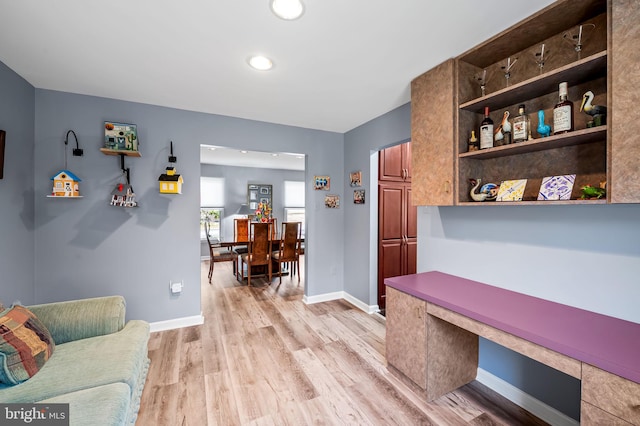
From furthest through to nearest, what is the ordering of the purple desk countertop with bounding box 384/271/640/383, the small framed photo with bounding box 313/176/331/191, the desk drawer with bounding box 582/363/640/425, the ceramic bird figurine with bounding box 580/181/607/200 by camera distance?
the small framed photo with bounding box 313/176/331/191 → the ceramic bird figurine with bounding box 580/181/607/200 → the purple desk countertop with bounding box 384/271/640/383 → the desk drawer with bounding box 582/363/640/425

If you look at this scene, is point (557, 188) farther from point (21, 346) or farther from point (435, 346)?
point (21, 346)

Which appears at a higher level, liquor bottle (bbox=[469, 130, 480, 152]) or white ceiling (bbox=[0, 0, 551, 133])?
white ceiling (bbox=[0, 0, 551, 133])

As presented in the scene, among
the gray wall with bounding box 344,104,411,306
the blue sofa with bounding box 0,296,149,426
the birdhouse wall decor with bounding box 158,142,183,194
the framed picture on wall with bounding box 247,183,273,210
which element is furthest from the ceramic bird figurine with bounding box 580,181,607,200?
the framed picture on wall with bounding box 247,183,273,210

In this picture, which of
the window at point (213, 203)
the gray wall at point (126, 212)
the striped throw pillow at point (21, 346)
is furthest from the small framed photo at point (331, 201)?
the window at point (213, 203)

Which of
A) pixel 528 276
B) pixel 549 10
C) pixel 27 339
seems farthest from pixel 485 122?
pixel 27 339

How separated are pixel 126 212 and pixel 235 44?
209 cm

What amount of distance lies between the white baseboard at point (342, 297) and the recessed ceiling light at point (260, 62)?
2.90 metres

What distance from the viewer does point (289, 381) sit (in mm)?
2041

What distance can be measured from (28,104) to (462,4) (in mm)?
3517

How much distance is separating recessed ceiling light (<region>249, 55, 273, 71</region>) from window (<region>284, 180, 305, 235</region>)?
5.66 metres

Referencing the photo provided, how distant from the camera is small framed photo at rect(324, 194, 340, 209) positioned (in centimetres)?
378

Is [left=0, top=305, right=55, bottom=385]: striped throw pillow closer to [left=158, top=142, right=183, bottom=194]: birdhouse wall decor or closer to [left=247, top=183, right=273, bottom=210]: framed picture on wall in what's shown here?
[left=158, top=142, right=183, bottom=194]: birdhouse wall decor

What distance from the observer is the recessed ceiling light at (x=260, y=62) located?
1.94 meters

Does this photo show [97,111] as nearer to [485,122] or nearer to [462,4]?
[462,4]
